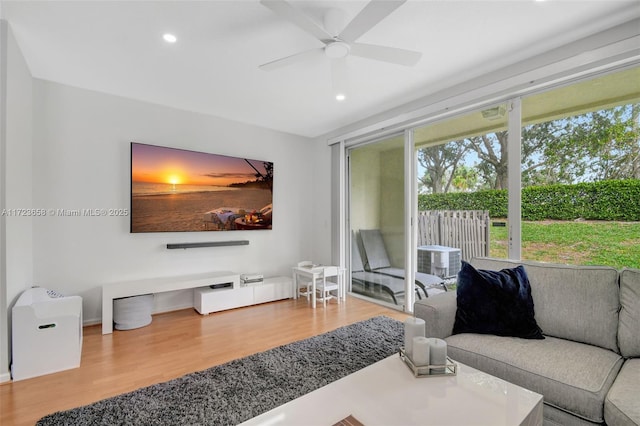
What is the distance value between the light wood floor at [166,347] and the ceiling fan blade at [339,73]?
2.36 metres

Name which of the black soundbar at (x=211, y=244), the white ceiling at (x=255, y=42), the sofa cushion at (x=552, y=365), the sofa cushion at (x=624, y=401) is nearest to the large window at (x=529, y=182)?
the white ceiling at (x=255, y=42)

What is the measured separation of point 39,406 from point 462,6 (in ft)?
12.0

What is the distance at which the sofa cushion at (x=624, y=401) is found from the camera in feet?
3.68

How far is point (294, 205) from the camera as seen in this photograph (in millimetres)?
4691

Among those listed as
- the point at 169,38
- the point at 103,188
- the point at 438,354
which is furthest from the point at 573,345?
the point at 103,188

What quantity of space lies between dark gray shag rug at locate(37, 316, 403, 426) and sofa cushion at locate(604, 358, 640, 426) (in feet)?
4.52

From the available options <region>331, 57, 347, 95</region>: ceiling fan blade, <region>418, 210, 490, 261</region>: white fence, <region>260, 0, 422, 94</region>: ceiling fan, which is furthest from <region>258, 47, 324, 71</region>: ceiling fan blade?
<region>418, 210, 490, 261</region>: white fence

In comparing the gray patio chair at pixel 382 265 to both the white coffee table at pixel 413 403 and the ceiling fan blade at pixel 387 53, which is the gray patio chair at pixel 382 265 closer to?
the white coffee table at pixel 413 403

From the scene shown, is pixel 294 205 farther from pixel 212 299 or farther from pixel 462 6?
pixel 462 6

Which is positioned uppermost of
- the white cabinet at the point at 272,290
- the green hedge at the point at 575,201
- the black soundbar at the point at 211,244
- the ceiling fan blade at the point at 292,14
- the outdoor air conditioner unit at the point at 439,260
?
the ceiling fan blade at the point at 292,14

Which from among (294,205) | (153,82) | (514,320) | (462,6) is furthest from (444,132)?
(153,82)

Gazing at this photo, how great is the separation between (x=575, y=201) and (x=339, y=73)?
2168 mm

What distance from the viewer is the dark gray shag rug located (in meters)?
1.64

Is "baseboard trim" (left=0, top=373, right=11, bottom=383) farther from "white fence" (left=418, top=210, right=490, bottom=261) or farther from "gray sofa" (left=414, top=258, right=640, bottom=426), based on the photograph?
"white fence" (left=418, top=210, right=490, bottom=261)
